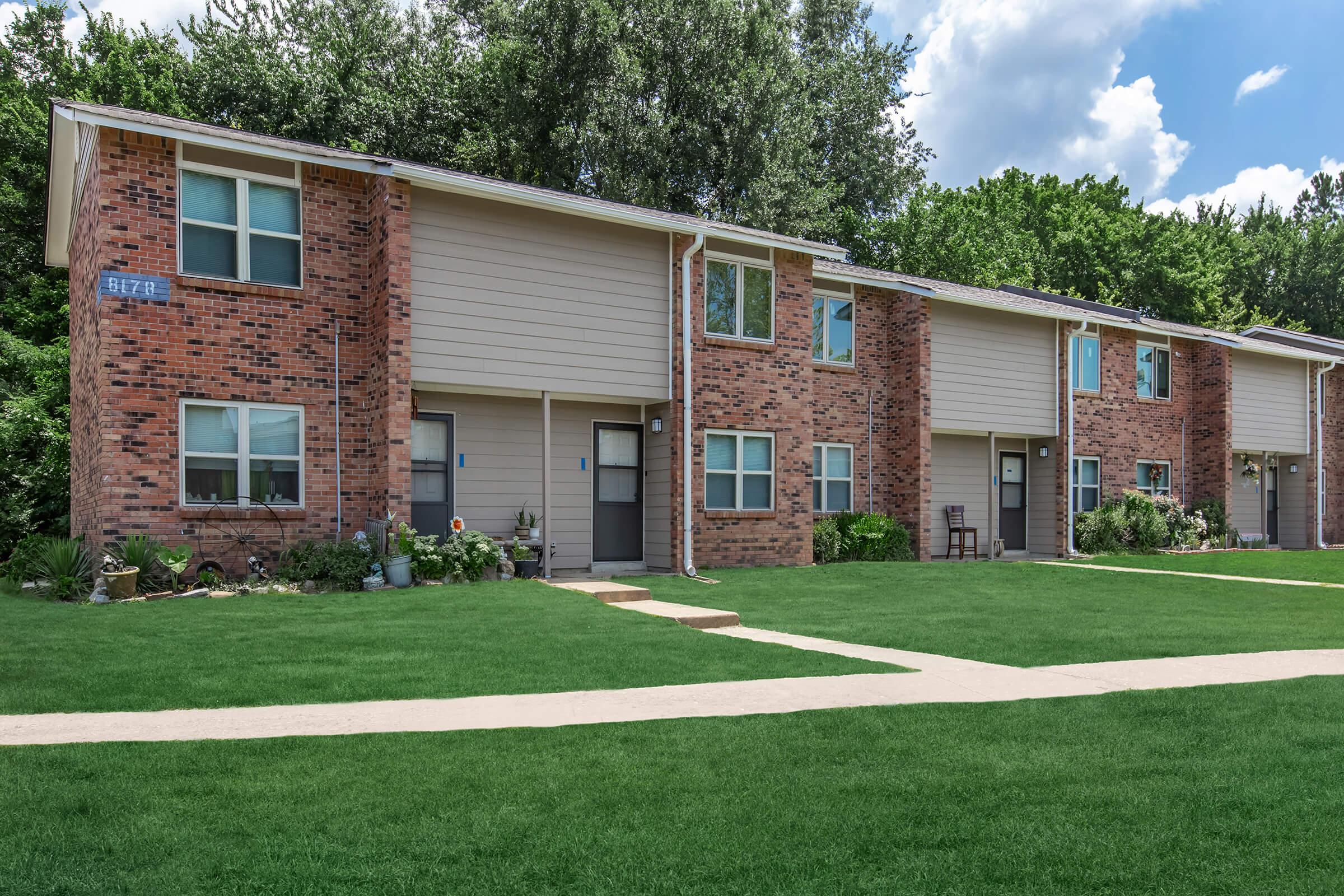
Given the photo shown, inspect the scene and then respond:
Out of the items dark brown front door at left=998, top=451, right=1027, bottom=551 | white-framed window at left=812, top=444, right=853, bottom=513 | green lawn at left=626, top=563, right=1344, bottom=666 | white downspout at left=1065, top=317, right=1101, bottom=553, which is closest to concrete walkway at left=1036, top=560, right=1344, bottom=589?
green lawn at left=626, top=563, right=1344, bottom=666

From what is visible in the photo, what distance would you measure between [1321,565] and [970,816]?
19.3m

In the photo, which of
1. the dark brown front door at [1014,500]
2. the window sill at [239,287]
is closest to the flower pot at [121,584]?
the window sill at [239,287]

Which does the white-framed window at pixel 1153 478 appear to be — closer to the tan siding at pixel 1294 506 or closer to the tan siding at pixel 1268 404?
the tan siding at pixel 1268 404

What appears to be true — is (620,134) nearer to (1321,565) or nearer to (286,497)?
(286,497)

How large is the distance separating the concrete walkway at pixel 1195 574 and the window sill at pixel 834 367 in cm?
506

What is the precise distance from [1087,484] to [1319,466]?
882 cm

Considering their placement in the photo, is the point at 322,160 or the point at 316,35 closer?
the point at 322,160

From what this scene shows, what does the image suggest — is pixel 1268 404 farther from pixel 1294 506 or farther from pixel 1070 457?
pixel 1070 457

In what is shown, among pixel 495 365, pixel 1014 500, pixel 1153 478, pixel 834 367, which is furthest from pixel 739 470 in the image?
pixel 1153 478

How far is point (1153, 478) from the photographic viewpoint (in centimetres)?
2431

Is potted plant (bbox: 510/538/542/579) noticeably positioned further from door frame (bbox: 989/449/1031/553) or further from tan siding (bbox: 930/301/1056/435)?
door frame (bbox: 989/449/1031/553)

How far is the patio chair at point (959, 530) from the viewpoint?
811 inches

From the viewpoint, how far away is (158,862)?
353 cm

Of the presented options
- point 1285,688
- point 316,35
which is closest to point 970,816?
point 1285,688
